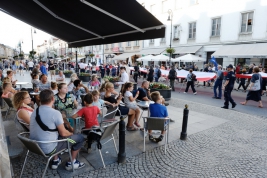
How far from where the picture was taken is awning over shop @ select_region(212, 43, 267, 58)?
57.3 feet

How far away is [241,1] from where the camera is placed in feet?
64.5

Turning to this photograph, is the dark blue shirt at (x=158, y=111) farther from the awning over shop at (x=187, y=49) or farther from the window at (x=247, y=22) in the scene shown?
the awning over shop at (x=187, y=49)

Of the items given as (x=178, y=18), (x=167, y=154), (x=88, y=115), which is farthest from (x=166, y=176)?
(x=178, y=18)

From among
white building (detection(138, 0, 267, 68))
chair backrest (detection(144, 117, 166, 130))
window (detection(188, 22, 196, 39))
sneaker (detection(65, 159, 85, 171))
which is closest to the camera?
sneaker (detection(65, 159, 85, 171))

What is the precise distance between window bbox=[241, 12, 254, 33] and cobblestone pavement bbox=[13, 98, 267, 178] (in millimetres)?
17719

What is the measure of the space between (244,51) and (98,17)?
17.9 m

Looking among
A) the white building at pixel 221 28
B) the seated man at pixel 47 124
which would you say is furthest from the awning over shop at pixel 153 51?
the seated man at pixel 47 124

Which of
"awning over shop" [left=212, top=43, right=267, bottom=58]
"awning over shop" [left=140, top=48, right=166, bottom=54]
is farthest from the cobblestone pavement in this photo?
"awning over shop" [left=140, top=48, right=166, bottom=54]

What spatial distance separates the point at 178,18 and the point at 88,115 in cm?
2640

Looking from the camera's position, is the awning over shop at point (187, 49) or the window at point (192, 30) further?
the window at point (192, 30)

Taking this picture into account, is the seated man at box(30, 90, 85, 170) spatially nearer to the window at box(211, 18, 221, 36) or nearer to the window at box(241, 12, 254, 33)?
the window at box(241, 12, 254, 33)

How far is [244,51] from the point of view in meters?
18.7

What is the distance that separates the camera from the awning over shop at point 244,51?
57.3 ft

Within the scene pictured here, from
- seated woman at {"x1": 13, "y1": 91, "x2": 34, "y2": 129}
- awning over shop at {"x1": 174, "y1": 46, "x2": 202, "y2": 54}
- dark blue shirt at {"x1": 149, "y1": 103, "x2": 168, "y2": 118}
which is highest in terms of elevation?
awning over shop at {"x1": 174, "y1": 46, "x2": 202, "y2": 54}
